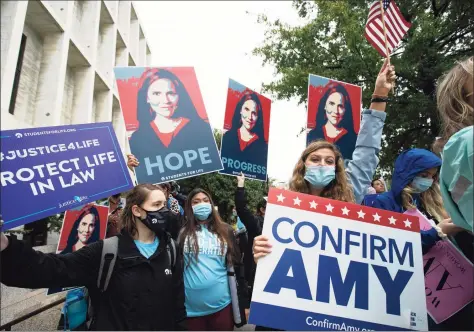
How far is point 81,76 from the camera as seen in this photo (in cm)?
1403

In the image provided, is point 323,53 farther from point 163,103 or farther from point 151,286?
point 151,286

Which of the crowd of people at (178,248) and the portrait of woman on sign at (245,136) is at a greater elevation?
the portrait of woman on sign at (245,136)

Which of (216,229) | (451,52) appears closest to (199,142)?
(216,229)

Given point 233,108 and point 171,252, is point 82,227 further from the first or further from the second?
point 233,108

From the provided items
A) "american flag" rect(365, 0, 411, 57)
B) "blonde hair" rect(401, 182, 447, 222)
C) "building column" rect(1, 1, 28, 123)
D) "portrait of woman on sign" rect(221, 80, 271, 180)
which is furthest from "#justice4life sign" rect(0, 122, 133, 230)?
"building column" rect(1, 1, 28, 123)

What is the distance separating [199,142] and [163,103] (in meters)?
0.56

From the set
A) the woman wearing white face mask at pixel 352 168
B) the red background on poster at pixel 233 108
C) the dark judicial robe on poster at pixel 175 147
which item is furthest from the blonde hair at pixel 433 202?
the red background on poster at pixel 233 108

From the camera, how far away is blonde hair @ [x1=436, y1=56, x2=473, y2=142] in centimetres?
111

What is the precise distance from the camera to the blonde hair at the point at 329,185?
203 cm

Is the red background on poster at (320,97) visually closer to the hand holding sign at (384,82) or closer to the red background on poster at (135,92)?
the red background on poster at (135,92)

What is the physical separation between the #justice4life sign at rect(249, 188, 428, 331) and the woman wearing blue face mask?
4.78 ft

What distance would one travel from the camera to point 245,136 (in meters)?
3.90

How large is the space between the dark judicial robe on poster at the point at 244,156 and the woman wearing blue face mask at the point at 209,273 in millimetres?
720

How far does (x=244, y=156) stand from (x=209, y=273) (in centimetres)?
148
